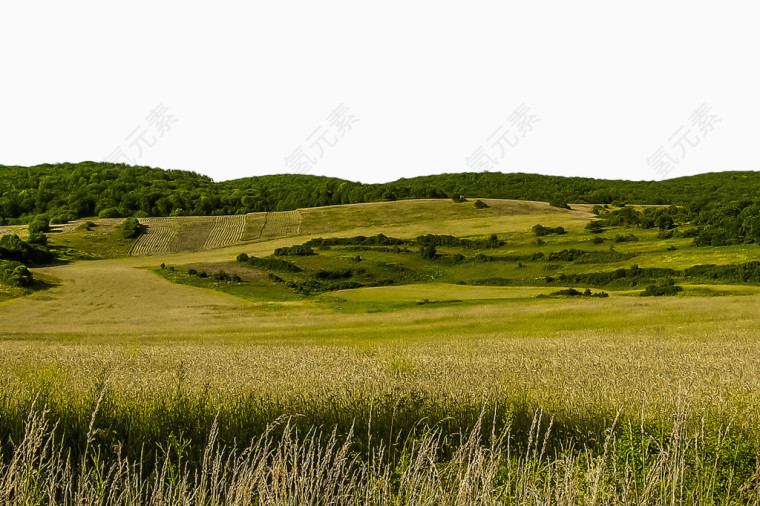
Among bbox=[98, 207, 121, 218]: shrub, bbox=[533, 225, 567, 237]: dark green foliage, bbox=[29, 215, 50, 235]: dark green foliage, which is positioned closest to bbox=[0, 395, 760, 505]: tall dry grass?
bbox=[533, 225, 567, 237]: dark green foliage

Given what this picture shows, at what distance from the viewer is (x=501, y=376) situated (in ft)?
30.9

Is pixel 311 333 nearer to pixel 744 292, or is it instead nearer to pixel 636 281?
pixel 744 292

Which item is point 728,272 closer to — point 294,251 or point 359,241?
point 359,241

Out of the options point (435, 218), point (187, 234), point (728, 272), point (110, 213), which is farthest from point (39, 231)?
point (728, 272)

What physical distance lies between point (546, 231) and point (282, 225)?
4655 cm

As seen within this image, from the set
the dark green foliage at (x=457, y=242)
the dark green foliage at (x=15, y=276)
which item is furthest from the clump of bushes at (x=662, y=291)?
the dark green foliage at (x=15, y=276)

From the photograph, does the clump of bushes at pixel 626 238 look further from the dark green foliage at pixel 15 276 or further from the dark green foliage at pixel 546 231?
the dark green foliage at pixel 15 276

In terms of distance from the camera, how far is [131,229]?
4026 inches

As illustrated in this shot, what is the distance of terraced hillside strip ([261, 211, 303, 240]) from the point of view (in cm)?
10794

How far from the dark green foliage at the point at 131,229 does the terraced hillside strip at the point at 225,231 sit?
1134cm

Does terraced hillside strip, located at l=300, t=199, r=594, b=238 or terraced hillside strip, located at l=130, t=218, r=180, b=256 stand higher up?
terraced hillside strip, located at l=300, t=199, r=594, b=238

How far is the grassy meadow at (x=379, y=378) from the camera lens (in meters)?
4.16

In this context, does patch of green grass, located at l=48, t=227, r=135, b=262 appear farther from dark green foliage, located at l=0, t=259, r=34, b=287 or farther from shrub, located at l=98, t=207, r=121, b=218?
dark green foliage, located at l=0, t=259, r=34, b=287

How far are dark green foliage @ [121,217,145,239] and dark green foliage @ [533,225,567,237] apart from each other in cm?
6533
